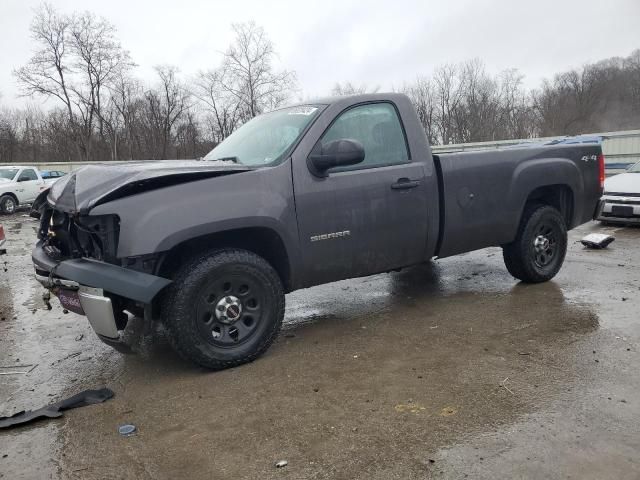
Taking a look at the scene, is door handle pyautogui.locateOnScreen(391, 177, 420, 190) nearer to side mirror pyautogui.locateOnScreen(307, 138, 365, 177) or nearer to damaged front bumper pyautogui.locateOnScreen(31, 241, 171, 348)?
side mirror pyautogui.locateOnScreen(307, 138, 365, 177)

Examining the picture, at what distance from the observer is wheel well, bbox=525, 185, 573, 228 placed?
5.94 meters

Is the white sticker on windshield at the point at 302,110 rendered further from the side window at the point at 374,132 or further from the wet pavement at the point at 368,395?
the wet pavement at the point at 368,395

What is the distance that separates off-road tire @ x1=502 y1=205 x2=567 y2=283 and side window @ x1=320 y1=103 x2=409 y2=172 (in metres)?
1.84

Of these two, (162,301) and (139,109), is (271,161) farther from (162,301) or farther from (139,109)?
(139,109)

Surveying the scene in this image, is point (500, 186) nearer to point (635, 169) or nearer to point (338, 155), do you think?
point (338, 155)

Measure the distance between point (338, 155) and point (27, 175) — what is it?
19.0 m

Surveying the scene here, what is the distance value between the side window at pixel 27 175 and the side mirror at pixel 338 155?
18.5 metres

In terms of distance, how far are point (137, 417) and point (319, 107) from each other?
2.76 meters

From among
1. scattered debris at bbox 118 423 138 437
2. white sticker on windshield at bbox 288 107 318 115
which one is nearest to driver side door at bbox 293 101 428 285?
white sticker on windshield at bbox 288 107 318 115

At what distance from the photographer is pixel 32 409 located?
11.5ft

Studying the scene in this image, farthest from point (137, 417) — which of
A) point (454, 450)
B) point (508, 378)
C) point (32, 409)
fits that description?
point (508, 378)

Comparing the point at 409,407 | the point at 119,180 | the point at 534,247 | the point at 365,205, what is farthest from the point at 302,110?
the point at 534,247

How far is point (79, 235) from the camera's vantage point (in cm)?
381

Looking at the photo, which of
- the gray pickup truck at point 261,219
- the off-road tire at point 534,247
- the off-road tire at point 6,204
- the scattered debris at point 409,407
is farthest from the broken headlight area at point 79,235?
the off-road tire at point 6,204
